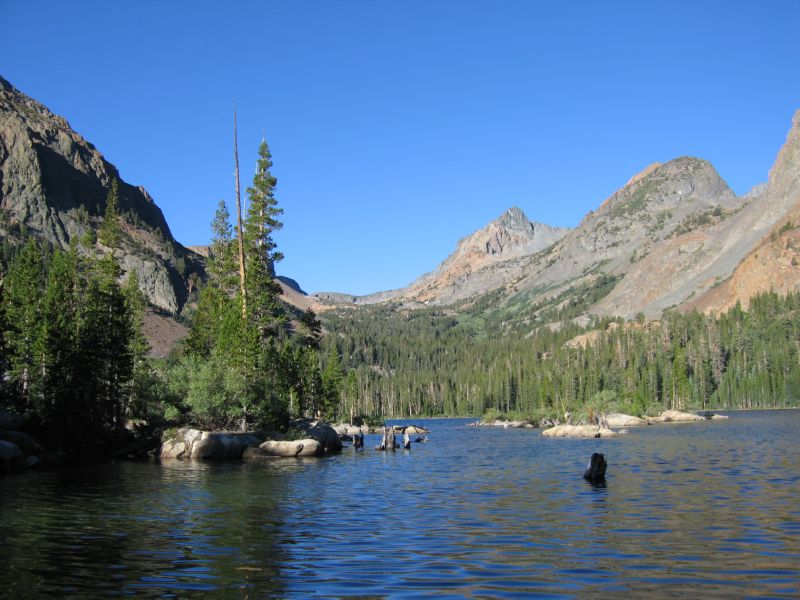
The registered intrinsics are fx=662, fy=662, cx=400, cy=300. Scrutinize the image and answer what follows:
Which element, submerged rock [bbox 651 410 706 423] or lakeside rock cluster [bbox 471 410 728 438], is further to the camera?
submerged rock [bbox 651 410 706 423]

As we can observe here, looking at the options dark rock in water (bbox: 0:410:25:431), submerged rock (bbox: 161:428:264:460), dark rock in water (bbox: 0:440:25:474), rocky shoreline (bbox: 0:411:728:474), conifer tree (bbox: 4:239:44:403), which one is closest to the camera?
dark rock in water (bbox: 0:440:25:474)

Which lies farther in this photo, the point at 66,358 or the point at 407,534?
the point at 66,358

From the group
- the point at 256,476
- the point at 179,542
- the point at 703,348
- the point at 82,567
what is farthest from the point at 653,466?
the point at 703,348

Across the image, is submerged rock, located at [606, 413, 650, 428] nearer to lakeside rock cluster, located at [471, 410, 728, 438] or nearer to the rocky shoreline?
lakeside rock cluster, located at [471, 410, 728, 438]

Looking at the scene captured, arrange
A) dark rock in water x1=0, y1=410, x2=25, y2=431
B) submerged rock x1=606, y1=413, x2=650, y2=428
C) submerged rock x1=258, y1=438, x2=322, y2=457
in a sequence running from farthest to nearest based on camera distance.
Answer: submerged rock x1=606, y1=413, x2=650, y2=428, submerged rock x1=258, y1=438, x2=322, y2=457, dark rock in water x1=0, y1=410, x2=25, y2=431

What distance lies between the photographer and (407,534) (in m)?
21.6

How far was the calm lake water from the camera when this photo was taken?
15.0 metres

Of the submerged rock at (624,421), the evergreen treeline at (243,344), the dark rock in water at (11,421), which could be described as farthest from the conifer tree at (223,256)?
the submerged rock at (624,421)

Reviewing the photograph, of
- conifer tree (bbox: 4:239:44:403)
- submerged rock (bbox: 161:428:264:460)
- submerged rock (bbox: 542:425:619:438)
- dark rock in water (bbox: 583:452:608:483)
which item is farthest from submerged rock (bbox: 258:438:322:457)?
submerged rock (bbox: 542:425:619:438)

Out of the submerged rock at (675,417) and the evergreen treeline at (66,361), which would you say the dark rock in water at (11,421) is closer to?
the evergreen treeline at (66,361)

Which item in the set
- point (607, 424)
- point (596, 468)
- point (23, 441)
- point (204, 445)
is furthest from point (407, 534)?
point (607, 424)

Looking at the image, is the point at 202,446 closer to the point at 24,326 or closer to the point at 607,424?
the point at 24,326

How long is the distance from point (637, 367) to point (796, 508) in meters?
161

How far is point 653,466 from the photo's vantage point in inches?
1697
